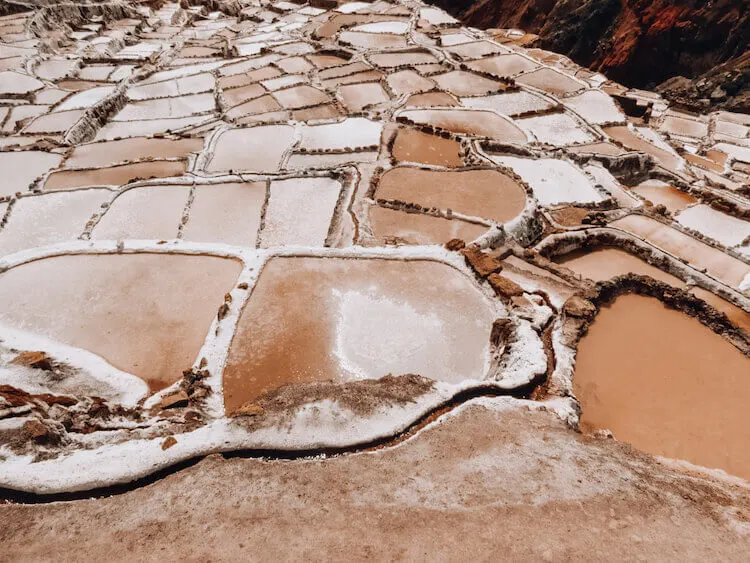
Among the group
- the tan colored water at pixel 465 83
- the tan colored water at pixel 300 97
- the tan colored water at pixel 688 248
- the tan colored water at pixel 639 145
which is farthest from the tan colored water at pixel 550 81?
the tan colored water at pixel 688 248

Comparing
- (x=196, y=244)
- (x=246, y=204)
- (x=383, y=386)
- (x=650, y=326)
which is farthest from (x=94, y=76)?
(x=650, y=326)

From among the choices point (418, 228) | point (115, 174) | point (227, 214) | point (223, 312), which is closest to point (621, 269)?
point (418, 228)

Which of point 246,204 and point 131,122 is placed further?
point 131,122

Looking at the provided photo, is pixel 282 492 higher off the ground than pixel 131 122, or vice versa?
pixel 282 492

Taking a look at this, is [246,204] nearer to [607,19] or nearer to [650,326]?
[650,326]

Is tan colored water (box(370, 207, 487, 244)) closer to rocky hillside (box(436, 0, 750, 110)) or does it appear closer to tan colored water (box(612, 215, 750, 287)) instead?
tan colored water (box(612, 215, 750, 287))

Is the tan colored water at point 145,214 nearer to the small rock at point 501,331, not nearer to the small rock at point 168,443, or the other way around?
the small rock at point 168,443

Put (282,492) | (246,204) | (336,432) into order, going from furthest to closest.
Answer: (246,204), (336,432), (282,492)
